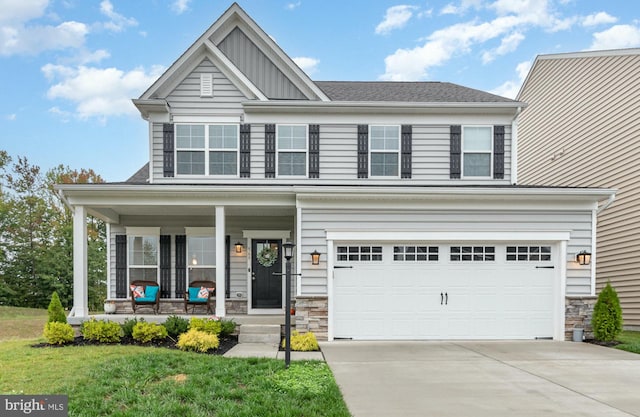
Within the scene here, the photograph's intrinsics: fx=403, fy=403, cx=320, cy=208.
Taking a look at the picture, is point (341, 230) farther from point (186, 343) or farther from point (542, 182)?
point (542, 182)

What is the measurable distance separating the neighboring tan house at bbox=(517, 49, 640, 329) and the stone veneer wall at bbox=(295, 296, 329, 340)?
22.9ft

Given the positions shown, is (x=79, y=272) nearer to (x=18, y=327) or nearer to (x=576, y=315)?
(x=18, y=327)

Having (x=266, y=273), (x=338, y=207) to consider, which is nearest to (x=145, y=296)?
(x=266, y=273)

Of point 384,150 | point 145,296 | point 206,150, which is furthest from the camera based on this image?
point 384,150

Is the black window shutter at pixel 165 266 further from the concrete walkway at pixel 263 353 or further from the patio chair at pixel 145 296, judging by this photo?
the concrete walkway at pixel 263 353

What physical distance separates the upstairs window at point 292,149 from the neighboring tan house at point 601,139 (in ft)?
25.6

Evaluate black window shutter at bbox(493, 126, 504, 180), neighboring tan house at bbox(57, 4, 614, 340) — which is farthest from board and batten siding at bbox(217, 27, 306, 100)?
black window shutter at bbox(493, 126, 504, 180)

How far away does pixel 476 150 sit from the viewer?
416 inches

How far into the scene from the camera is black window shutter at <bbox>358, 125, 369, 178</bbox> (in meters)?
10.5

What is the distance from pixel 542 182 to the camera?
1515cm

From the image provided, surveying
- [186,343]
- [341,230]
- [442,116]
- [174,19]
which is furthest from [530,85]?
[186,343]

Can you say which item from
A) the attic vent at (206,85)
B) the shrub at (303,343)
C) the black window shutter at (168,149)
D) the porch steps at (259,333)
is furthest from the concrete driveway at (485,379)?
the attic vent at (206,85)

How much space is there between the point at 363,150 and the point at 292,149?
73.1 inches

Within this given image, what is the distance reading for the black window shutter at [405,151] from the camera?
10492 millimetres
